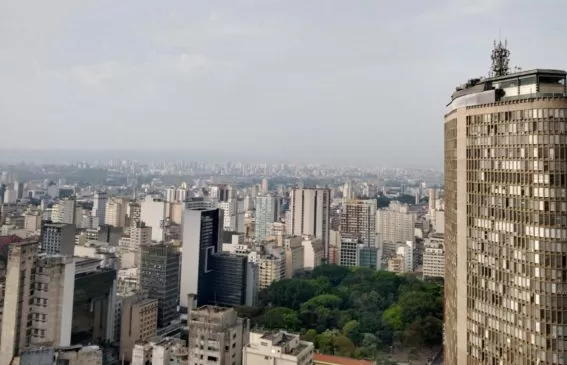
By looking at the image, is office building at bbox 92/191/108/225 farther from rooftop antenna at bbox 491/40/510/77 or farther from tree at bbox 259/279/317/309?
rooftop antenna at bbox 491/40/510/77

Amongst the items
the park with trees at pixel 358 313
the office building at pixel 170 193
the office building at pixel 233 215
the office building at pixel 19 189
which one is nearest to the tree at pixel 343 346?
the park with trees at pixel 358 313

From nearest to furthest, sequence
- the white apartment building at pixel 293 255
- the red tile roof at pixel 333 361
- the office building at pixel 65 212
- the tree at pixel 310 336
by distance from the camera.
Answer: the red tile roof at pixel 333 361 < the tree at pixel 310 336 < the white apartment building at pixel 293 255 < the office building at pixel 65 212

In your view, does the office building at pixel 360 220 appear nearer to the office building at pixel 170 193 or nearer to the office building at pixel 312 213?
the office building at pixel 312 213

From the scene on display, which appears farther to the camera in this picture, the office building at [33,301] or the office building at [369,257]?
the office building at [369,257]

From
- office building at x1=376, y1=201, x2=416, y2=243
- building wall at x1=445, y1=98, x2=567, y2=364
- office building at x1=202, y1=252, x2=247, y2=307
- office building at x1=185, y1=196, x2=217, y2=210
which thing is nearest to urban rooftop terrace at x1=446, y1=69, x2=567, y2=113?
building wall at x1=445, y1=98, x2=567, y2=364

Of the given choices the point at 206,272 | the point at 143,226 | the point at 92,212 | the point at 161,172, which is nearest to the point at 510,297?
the point at 206,272

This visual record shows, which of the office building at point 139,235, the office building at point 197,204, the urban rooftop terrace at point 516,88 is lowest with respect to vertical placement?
the office building at point 139,235

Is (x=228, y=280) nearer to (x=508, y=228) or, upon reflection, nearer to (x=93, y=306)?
(x=93, y=306)
